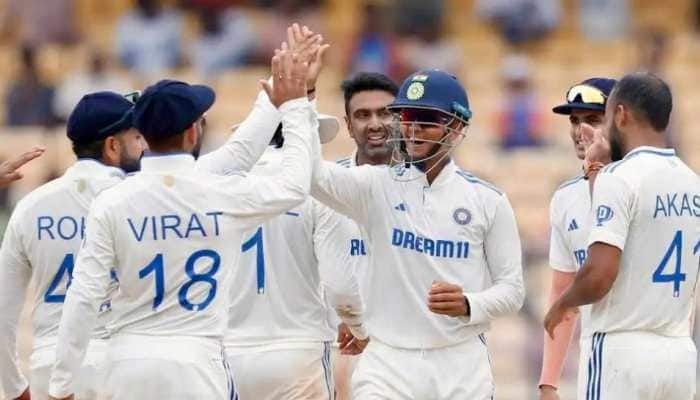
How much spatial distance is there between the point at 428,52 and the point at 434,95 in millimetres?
9564

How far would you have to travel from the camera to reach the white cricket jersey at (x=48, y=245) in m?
8.18

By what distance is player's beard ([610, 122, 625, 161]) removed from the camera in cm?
784

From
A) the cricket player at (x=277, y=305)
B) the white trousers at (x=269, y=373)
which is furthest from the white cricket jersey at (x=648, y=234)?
the white trousers at (x=269, y=373)

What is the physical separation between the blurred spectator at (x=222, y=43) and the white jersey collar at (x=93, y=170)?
957cm

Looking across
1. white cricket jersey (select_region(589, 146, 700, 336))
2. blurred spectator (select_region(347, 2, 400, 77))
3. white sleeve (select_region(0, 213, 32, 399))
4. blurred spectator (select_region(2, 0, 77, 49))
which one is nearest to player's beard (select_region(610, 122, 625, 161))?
white cricket jersey (select_region(589, 146, 700, 336))

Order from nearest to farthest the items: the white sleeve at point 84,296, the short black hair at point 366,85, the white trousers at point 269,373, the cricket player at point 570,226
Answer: the white sleeve at point 84,296, the cricket player at point 570,226, the white trousers at point 269,373, the short black hair at point 366,85

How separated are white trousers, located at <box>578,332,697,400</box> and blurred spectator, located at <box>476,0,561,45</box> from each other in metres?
10.4

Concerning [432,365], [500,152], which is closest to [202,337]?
[432,365]

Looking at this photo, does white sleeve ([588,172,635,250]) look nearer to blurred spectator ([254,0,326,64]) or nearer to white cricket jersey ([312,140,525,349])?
white cricket jersey ([312,140,525,349])

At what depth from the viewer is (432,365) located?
781cm

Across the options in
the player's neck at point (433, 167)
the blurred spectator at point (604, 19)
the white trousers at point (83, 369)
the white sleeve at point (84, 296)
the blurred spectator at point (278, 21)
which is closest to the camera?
the white sleeve at point (84, 296)

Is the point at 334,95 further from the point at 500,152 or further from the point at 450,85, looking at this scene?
the point at 450,85

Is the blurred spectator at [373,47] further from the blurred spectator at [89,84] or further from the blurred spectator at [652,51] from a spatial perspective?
the blurred spectator at [652,51]

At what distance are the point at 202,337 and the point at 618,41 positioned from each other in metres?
Answer: 12.1
